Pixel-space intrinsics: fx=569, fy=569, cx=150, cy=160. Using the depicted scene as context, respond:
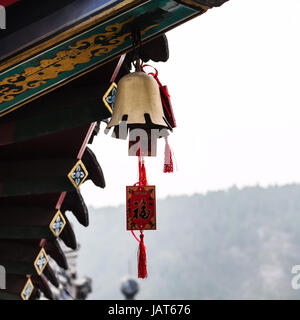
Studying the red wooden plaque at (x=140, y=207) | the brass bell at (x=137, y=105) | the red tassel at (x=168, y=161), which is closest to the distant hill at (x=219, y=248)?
the red tassel at (x=168, y=161)

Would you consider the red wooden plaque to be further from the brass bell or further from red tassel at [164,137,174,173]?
the brass bell

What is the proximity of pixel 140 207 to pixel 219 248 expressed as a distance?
130967 millimetres

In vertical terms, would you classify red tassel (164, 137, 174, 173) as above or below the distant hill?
below

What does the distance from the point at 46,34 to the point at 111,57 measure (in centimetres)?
58

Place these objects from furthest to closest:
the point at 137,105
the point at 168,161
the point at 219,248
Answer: the point at 219,248
the point at 168,161
the point at 137,105

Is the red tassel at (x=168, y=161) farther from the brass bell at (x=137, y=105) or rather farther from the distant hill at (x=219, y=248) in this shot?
the distant hill at (x=219, y=248)

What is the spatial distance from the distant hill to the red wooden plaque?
367ft

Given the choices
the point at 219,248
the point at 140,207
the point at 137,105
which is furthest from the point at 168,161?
the point at 219,248

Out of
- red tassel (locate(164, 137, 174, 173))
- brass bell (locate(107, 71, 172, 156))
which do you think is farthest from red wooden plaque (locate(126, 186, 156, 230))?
brass bell (locate(107, 71, 172, 156))

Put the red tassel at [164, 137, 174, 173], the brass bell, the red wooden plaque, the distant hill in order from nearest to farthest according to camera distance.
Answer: the brass bell < the red wooden plaque < the red tassel at [164, 137, 174, 173] < the distant hill

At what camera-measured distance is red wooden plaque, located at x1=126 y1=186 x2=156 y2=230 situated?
142 inches

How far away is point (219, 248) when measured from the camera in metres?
132

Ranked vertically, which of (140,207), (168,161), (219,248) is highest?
(219,248)

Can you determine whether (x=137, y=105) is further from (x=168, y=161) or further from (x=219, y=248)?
(x=219, y=248)
